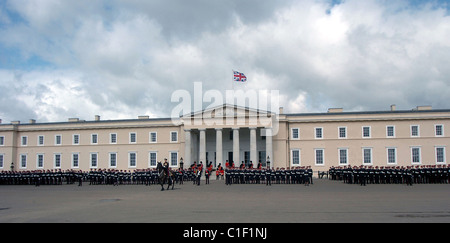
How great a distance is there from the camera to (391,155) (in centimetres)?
4747

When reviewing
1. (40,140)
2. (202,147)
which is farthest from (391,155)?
(40,140)

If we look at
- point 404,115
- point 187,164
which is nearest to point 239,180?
point 187,164

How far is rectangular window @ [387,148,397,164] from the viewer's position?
4731cm

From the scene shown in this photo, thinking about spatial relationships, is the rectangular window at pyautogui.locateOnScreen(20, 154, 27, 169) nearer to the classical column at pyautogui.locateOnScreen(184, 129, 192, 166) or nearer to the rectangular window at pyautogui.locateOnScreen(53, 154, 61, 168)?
the rectangular window at pyautogui.locateOnScreen(53, 154, 61, 168)

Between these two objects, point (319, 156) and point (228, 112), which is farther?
point (319, 156)

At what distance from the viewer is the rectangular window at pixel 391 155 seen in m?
47.3

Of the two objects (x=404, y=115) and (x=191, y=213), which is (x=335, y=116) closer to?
(x=404, y=115)

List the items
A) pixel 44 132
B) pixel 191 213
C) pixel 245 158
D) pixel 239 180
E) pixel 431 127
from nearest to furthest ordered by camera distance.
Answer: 1. pixel 191 213
2. pixel 239 180
3. pixel 431 127
4. pixel 245 158
5. pixel 44 132

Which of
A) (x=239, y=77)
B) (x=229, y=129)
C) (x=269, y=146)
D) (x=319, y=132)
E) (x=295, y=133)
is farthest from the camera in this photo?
(x=229, y=129)

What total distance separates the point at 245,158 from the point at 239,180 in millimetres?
15639

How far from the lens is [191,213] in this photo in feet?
42.5

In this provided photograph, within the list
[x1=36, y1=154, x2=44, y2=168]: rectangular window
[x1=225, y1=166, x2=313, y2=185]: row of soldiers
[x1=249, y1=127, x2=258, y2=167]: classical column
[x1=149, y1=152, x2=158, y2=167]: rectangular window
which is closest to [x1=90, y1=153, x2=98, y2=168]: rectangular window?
[x1=36, y1=154, x2=44, y2=168]: rectangular window

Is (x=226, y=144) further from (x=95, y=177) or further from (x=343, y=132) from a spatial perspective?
(x=95, y=177)

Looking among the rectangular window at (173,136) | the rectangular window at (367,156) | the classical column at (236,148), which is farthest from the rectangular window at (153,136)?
the rectangular window at (367,156)
